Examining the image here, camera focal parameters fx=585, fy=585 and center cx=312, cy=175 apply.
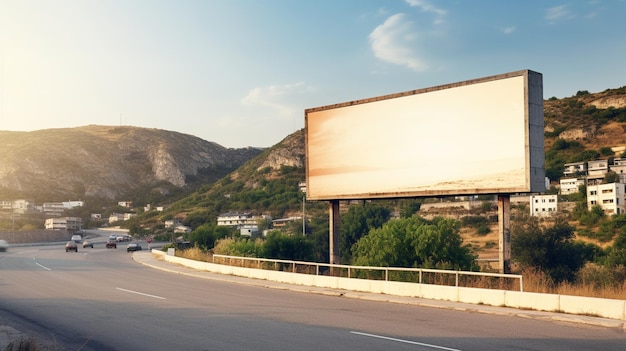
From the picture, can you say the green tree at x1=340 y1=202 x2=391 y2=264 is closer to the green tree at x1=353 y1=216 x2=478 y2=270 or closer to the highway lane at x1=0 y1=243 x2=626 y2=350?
the green tree at x1=353 y1=216 x2=478 y2=270

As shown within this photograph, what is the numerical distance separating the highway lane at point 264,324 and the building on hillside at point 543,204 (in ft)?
302

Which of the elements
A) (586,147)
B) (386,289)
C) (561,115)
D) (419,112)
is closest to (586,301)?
(386,289)

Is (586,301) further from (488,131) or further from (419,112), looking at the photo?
(419,112)

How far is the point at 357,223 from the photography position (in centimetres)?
8269

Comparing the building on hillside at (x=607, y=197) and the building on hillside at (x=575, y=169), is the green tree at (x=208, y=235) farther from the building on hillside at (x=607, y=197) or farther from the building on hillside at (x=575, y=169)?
the building on hillside at (x=575, y=169)

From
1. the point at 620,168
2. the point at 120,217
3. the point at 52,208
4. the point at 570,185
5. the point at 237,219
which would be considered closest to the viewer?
the point at 570,185

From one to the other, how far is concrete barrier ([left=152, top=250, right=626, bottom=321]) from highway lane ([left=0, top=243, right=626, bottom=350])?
1.24m

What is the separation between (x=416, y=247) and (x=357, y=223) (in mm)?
52346

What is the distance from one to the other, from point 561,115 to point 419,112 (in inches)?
5653

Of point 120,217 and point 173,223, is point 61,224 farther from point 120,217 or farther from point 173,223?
point 120,217

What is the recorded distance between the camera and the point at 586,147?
134m

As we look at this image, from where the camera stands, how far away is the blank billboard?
21141 mm

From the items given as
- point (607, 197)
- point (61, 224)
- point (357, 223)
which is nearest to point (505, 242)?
point (357, 223)

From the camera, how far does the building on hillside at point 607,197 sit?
10269 centimetres
